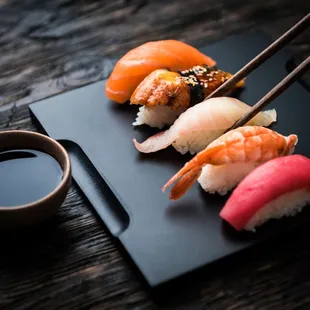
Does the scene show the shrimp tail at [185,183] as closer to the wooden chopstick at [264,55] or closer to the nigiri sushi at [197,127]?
the nigiri sushi at [197,127]

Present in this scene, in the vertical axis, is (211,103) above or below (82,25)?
above

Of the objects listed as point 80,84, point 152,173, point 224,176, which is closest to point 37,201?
point 152,173

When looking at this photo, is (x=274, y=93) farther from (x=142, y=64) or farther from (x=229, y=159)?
(x=142, y=64)

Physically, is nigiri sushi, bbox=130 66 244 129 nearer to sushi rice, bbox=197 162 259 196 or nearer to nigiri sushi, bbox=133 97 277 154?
nigiri sushi, bbox=133 97 277 154

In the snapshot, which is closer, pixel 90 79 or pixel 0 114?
pixel 0 114

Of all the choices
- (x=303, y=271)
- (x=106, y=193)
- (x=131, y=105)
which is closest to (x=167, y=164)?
(x=106, y=193)

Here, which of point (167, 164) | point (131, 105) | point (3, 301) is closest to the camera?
point (3, 301)

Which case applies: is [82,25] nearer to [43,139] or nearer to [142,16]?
[142,16]

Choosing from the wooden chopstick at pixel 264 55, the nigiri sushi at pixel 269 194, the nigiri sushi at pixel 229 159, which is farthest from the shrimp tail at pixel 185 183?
the wooden chopstick at pixel 264 55
